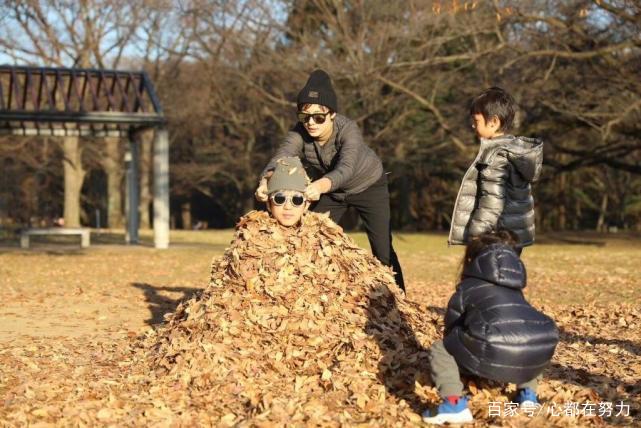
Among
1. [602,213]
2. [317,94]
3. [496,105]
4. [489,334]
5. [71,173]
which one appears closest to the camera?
[489,334]

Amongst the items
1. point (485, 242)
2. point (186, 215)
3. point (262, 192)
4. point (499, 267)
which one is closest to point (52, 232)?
point (262, 192)

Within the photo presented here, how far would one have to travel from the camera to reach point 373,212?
7.41 m

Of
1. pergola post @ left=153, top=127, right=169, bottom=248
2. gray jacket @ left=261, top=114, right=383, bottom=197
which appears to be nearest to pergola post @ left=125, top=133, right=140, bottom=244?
pergola post @ left=153, top=127, right=169, bottom=248

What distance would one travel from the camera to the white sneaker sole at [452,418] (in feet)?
14.8

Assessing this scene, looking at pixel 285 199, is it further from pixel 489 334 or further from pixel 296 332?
pixel 489 334

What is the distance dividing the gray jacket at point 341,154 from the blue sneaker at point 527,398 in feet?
8.10

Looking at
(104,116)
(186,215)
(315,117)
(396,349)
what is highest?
(104,116)

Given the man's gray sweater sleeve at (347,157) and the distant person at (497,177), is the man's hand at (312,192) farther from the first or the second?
the distant person at (497,177)

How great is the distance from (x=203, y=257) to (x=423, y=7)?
10199 millimetres

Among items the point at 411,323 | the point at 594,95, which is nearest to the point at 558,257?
the point at 594,95

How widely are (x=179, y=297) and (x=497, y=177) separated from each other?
6.05 meters

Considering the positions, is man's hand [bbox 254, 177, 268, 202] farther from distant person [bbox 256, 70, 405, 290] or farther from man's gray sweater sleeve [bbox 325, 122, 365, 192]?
man's gray sweater sleeve [bbox 325, 122, 365, 192]

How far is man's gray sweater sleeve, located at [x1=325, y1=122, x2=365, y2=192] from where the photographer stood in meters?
6.64

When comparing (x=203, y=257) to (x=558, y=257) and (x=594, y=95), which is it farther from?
(x=594, y=95)
